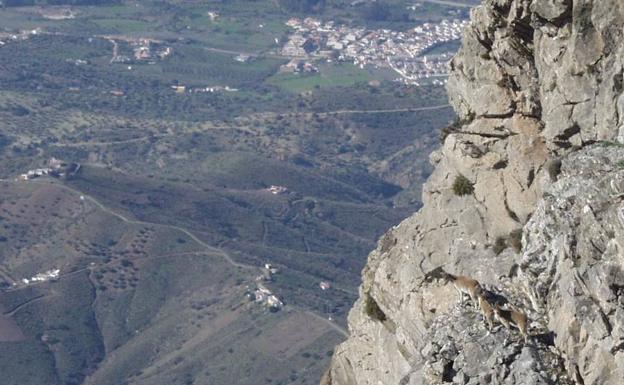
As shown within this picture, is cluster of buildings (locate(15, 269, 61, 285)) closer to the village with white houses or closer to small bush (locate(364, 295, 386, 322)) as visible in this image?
the village with white houses

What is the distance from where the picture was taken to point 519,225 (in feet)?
78.6

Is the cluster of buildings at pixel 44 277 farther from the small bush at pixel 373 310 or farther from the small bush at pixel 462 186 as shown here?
the small bush at pixel 462 186

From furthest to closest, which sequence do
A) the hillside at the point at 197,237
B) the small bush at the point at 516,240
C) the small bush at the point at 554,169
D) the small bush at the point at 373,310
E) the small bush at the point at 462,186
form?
the hillside at the point at 197,237, the small bush at the point at 373,310, the small bush at the point at 462,186, the small bush at the point at 516,240, the small bush at the point at 554,169

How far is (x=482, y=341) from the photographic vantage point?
21.9 m

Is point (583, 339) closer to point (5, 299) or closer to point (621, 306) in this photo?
point (621, 306)

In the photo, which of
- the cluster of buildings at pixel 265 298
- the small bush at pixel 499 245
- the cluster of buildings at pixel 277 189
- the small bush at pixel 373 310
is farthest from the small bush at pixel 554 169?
the cluster of buildings at pixel 277 189

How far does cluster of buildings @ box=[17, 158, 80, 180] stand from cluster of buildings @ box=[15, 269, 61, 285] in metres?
31.4

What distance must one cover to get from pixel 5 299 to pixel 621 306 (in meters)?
105

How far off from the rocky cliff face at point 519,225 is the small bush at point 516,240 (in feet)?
0.13

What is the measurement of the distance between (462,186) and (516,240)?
2.13m

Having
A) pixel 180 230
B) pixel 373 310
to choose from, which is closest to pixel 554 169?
pixel 373 310

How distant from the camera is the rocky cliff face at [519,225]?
804 inches

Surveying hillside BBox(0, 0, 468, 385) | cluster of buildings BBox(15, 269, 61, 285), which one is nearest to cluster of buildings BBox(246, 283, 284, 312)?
hillside BBox(0, 0, 468, 385)

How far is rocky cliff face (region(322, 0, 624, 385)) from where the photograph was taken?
20.4 m
